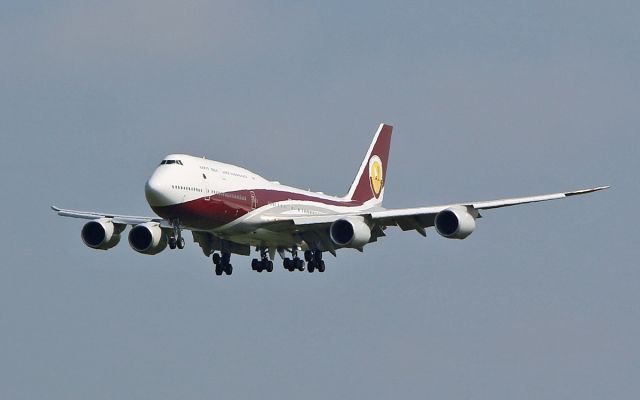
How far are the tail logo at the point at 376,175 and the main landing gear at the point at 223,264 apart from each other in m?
14.1

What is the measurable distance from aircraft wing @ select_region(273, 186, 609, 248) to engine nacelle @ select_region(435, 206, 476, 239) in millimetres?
470

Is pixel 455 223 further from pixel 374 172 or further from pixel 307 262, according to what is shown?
pixel 374 172

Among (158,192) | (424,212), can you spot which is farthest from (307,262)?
(158,192)

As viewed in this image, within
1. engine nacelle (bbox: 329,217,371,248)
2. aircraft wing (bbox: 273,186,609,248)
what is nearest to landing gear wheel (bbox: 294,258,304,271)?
aircraft wing (bbox: 273,186,609,248)

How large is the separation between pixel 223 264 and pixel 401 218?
423 inches

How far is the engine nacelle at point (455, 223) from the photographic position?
3334 inches

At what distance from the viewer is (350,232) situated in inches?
3391

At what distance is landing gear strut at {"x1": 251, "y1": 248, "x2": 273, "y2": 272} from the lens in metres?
92.2

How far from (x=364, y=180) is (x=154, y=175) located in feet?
74.3

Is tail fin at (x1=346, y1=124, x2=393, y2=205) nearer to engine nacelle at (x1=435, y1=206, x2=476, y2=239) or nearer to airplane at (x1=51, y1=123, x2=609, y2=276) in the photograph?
airplane at (x1=51, y1=123, x2=609, y2=276)

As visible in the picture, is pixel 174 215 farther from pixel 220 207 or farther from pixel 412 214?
pixel 412 214

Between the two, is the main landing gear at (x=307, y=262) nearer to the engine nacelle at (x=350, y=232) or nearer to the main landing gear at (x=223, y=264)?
the main landing gear at (x=223, y=264)

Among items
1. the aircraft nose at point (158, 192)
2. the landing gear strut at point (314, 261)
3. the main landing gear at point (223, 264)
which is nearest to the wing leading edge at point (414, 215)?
the landing gear strut at point (314, 261)

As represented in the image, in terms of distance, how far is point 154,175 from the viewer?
271 ft
